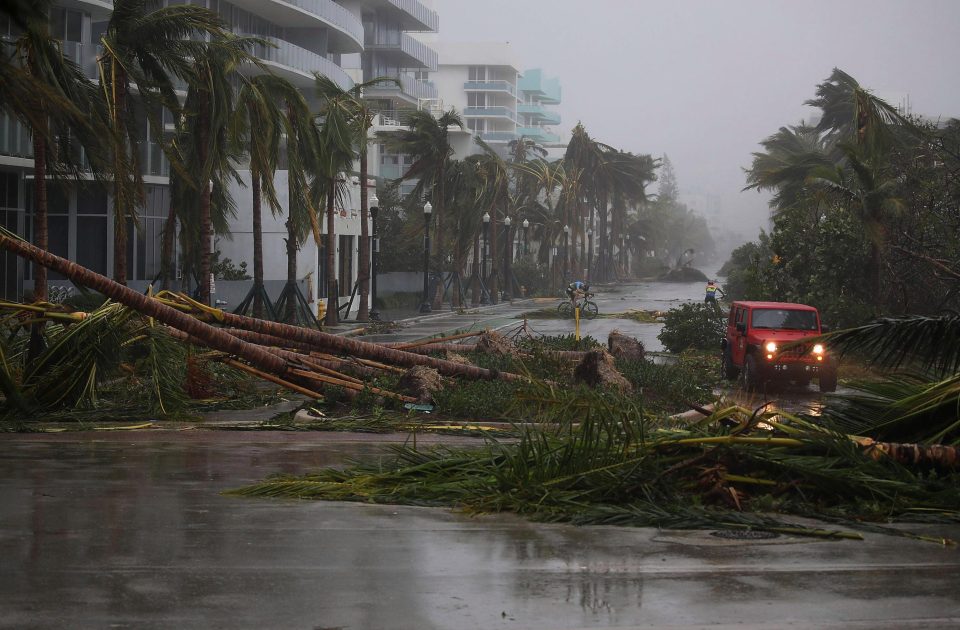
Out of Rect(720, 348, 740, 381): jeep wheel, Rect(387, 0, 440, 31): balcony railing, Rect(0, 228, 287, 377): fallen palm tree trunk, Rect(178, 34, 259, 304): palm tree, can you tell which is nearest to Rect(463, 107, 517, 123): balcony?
Rect(387, 0, 440, 31): balcony railing

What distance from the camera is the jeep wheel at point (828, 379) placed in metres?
21.7

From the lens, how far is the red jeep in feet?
70.3

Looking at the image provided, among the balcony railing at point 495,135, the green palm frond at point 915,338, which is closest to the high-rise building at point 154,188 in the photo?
the green palm frond at point 915,338

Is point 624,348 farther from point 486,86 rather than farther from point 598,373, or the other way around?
point 486,86

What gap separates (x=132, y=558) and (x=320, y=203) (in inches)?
1337

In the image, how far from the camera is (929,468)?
9.52 metres

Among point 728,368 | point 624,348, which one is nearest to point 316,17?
point 624,348

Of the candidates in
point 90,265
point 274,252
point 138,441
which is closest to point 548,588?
point 138,441

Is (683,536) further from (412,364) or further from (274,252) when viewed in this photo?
(274,252)

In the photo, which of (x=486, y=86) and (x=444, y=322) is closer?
(x=444, y=322)

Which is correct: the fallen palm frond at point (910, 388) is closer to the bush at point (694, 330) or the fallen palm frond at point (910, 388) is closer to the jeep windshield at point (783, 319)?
the jeep windshield at point (783, 319)

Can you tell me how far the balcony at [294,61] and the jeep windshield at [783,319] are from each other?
37.3 metres

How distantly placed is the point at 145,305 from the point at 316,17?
46.9m

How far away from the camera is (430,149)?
55.9 meters
